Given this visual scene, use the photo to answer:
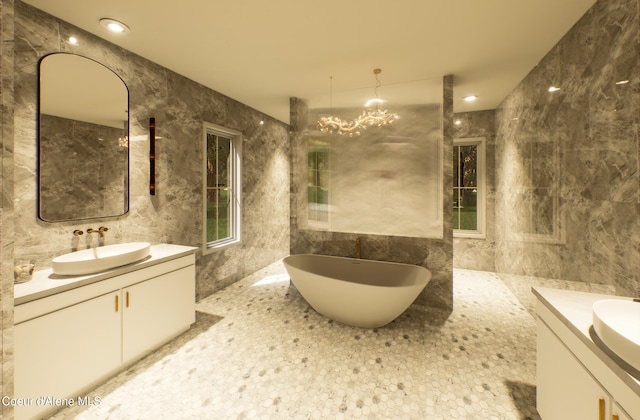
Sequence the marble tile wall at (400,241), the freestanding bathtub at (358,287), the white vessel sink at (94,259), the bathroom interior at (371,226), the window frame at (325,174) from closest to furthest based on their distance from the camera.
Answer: the bathroom interior at (371,226) → the white vessel sink at (94,259) → the freestanding bathtub at (358,287) → the marble tile wall at (400,241) → the window frame at (325,174)

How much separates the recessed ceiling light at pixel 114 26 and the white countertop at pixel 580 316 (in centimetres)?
348

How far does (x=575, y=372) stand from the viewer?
3.56 ft

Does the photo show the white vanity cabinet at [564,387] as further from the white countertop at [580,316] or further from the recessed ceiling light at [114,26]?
the recessed ceiling light at [114,26]

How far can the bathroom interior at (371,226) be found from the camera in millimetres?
1564

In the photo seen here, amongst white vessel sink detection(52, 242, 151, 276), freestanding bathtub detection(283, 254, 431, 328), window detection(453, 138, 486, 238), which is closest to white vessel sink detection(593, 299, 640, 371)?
freestanding bathtub detection(283, 254, 431, 328)

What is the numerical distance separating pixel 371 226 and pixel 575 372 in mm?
2390

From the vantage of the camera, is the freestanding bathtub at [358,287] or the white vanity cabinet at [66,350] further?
the freestanding bathtub at [358,287]

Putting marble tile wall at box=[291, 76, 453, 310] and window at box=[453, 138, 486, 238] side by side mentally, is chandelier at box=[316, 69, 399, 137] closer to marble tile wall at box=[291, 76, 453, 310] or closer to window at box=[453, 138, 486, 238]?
marble tile wall at box=[291, 76, 453, 310]

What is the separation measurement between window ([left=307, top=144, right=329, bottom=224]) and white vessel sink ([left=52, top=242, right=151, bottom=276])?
2.05 m

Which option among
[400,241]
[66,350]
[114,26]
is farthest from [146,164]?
[400,241]

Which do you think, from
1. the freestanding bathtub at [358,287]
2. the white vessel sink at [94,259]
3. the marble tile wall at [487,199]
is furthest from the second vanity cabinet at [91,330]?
the marble tile wall at [487,199]

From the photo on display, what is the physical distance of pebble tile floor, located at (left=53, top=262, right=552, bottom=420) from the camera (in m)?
1.62

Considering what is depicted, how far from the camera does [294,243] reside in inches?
144

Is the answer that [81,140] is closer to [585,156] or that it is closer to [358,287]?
[358,287]
